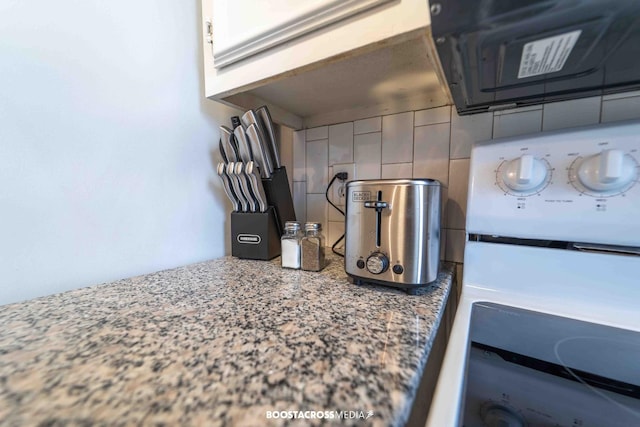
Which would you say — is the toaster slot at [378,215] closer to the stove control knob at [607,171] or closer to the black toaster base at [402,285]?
the black toaster base at [402,285]

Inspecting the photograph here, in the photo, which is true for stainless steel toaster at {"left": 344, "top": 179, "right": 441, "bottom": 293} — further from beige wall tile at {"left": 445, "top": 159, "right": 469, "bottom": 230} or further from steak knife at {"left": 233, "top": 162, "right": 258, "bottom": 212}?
steak knife at {"left": 233, "top": 162, "right": 258, "bottom": 212}

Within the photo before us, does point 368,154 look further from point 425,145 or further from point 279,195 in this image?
point 279,195

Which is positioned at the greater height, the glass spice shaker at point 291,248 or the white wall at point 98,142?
the white wall at point 98,142

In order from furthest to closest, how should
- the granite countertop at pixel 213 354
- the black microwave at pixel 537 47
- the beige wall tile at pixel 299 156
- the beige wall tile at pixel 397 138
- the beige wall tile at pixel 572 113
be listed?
the beige wall tile at pixel 299 156
the beige wall tile at pixel 397 138
the beige wall tile at pixel 572 113
the black microwave at pixel 537 47
the granite countertop at pixel 213 354

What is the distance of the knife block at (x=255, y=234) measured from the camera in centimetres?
75

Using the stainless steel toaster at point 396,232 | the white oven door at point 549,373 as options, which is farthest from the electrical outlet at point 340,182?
the white oven door at point 549,373

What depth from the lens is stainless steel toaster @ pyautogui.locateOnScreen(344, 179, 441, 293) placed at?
0.48m

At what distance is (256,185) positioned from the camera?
716 mm

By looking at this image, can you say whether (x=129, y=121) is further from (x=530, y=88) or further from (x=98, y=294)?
(x=530, y=88)

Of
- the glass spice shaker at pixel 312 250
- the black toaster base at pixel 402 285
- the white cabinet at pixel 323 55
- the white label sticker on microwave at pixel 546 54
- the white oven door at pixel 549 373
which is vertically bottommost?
the white oven door at pixel 549 373

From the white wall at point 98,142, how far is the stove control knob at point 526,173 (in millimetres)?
834

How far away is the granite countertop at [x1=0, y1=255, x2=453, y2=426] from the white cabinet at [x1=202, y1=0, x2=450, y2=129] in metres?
0.49

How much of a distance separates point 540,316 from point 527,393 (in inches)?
7.3

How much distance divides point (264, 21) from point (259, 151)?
30 cm
